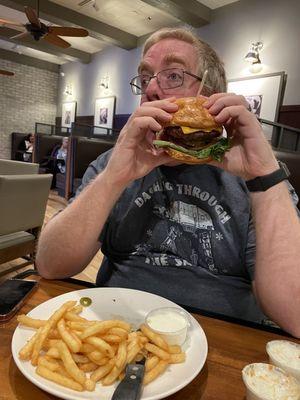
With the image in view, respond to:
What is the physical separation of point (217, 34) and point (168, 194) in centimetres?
656

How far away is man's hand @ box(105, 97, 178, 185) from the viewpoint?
1.06 metres

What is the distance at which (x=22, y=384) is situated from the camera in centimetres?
61

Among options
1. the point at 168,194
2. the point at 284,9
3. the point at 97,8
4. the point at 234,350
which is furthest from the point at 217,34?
the point at 234,350

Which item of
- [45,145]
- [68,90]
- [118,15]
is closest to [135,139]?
[118,15]

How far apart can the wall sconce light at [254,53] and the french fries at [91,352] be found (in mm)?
5854

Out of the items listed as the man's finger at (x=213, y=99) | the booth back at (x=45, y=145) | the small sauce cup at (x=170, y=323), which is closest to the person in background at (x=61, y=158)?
the booth back at (x=45, y=145)

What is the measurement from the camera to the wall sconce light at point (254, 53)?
5.54 m

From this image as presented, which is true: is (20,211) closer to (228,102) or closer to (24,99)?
(228,102)

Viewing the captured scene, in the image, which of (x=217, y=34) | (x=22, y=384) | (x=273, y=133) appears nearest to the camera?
(x=22, y=384)

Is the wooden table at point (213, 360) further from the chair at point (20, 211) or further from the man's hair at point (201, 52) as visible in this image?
the chair at point (20, 211)

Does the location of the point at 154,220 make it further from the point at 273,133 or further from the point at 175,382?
the point at 273,133

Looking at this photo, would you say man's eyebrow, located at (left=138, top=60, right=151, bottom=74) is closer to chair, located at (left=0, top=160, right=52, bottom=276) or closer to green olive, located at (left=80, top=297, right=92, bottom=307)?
green olive, located at (left=80, top=297, right=92, bottom=307)

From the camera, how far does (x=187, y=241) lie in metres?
1.16

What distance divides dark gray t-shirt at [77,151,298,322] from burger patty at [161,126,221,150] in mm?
89
